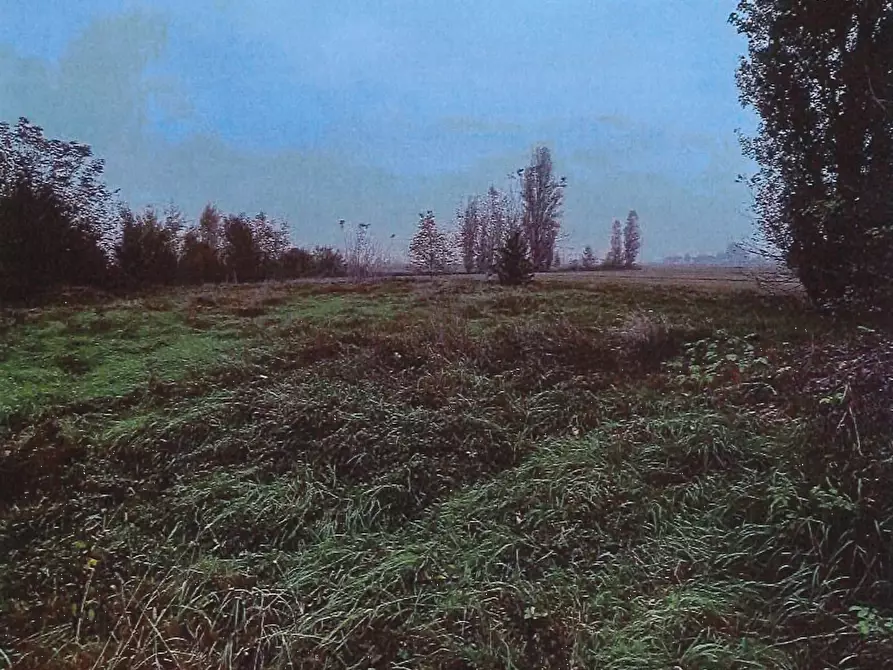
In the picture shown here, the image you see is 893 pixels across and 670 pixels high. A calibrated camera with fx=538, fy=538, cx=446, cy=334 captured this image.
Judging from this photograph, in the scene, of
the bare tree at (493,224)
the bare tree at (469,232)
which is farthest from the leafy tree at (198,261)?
the bare tree at (493,224)

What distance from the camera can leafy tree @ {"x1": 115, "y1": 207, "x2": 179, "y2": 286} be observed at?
2.66m

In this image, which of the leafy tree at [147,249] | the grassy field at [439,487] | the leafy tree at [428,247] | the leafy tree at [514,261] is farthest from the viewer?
the leafy tree at [514,261]

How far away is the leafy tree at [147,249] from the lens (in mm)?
2664

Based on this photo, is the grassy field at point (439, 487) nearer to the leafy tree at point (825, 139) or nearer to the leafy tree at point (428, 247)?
the leafy tree at point (428, 247)

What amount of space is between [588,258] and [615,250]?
15cm

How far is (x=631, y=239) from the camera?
296 cm

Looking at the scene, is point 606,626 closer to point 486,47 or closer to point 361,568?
point 361,568

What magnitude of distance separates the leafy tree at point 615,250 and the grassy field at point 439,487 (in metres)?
0.30

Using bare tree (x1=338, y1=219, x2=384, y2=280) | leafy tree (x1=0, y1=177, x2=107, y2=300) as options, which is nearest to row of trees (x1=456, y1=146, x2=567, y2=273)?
bare tree (x1=338, y1=219, x2=384, y2=280)

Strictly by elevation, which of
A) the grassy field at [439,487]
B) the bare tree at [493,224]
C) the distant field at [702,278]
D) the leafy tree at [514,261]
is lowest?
the grassy field at [439,487]

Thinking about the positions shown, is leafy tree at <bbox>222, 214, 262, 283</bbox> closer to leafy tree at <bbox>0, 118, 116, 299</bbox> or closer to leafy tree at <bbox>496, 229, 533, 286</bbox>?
leafy tree at <bbox>0, 118, 116, 299</bbox>

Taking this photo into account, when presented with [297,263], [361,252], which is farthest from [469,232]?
[297,263]

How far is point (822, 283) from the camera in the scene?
2771 millimetres

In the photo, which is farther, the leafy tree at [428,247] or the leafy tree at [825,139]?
the leafy tree at [428,247]
